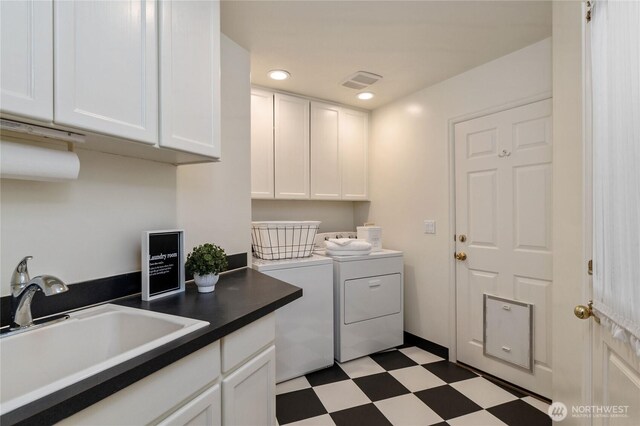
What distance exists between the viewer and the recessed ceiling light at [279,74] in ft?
7.93

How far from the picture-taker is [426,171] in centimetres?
275

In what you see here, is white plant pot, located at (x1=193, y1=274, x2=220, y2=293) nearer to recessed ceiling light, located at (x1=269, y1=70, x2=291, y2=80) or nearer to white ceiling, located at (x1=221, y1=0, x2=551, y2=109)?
white ceiling, located at (x1=221, y1=0, x2=551, y2=109)

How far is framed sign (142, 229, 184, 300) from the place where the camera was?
51.8 inches

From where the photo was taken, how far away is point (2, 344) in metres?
0.87

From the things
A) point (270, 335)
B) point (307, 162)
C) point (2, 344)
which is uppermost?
point (307, 162)

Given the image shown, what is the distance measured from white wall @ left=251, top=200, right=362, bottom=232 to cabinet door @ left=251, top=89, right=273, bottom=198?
301mm

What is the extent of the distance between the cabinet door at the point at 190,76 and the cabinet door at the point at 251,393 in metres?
0.89

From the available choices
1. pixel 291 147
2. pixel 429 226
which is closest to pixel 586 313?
pixel 429 226

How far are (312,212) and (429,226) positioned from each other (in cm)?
117

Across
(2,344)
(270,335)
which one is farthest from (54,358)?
(270,335)

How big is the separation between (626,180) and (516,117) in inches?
59.5

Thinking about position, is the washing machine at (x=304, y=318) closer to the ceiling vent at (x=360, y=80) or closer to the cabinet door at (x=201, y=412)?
the cabinet door at (x=201, y=412)

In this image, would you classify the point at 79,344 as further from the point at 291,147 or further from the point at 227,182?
the point at 291,147

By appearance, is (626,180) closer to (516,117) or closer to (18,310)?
(516,117)
